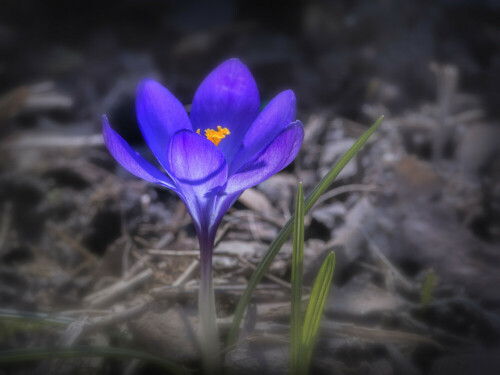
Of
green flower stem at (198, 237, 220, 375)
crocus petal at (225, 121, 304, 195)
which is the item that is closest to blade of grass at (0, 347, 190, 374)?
green flower stem at (198, 237, 220, 375)

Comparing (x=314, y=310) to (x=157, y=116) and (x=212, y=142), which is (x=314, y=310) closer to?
(x=212, y=142)

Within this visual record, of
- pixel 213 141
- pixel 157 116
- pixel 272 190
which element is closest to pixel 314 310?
pixel 213 141

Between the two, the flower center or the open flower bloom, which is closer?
the open flower bloom

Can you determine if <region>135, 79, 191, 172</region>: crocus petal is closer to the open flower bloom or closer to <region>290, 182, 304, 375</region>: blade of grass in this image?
the open flower bloom

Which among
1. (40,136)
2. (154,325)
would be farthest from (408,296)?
(40,136)

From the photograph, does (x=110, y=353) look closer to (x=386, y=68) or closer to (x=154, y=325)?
(x=154, y=325)
